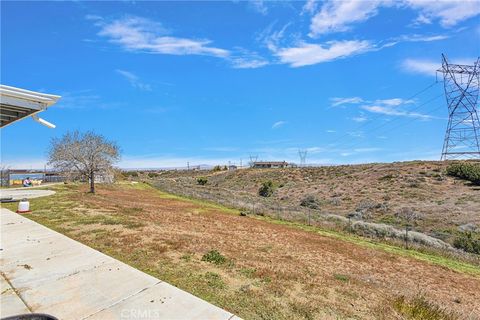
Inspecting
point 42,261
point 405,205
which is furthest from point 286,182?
point 42,261

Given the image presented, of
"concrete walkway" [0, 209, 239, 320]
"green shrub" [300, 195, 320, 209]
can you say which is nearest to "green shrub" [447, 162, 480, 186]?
"green shrub" [300, 195, 320, 209]

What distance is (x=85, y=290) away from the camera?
216 inches

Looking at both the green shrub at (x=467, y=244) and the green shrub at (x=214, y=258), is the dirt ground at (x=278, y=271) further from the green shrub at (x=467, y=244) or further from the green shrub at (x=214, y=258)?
the green shrub at (x=467, y=244)

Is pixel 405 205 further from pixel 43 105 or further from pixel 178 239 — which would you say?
pixel 43 105

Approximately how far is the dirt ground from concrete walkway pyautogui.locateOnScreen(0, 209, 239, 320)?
528 millimetres

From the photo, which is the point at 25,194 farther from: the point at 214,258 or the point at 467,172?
the point at 467,172

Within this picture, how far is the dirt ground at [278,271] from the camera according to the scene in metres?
5.42

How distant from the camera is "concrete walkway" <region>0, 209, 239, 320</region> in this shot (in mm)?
4680

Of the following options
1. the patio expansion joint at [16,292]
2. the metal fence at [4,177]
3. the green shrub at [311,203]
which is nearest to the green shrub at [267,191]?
the green shrub at [311,203]

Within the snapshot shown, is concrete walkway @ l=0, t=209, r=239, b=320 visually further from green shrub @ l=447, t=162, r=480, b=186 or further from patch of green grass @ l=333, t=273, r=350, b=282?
green shrub @ l=447, t=162, r=480, b=186

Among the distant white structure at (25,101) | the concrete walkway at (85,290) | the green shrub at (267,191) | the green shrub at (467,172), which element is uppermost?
the distant white structure at (25,101)

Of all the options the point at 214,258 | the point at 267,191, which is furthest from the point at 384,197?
A: the point at 214,258

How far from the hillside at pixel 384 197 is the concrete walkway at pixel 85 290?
1607 centimetres

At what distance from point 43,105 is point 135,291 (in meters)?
5.39
